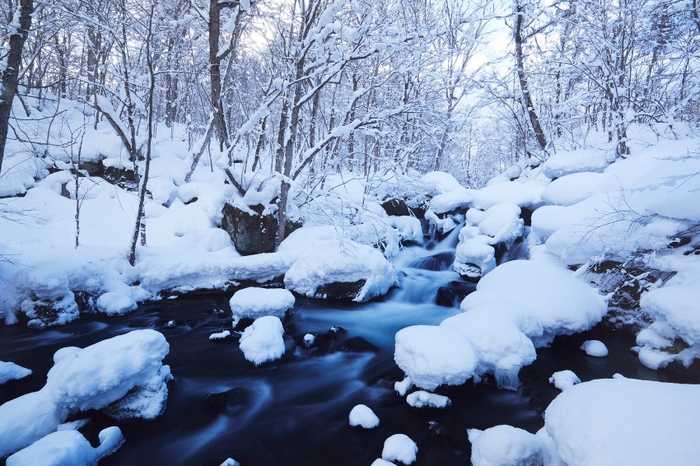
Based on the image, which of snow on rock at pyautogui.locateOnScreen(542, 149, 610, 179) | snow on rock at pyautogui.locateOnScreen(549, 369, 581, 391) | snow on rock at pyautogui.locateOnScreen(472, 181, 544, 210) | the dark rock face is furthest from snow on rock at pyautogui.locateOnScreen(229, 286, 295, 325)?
snow on rock at pyautogui.locateOnScreen(542, 149, 610, 179)

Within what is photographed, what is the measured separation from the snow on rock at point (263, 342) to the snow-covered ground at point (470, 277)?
0.02m

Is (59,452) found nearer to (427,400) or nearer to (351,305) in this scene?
(427,400)

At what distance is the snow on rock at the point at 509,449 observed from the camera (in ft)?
7.64

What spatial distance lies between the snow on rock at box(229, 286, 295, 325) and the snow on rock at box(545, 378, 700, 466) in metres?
4.28

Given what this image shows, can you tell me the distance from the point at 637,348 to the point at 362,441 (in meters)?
4.29

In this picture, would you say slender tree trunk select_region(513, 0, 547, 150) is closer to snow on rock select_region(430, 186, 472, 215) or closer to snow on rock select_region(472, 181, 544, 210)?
snow on rock select_region(472, 181, 544, 210)

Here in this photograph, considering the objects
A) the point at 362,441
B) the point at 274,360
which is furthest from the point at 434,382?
the point at 274,360

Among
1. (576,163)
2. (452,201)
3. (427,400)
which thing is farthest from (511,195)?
(427,400)

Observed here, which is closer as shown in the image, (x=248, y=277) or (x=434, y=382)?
(x=434, y=382)

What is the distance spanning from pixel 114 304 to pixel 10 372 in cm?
218

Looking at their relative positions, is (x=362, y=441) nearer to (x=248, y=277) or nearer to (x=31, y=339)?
(x=248, y=277)

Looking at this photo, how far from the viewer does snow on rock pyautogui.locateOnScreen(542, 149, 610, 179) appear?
8695mm

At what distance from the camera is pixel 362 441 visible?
306 centimetres

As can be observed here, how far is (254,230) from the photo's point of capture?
819cm
